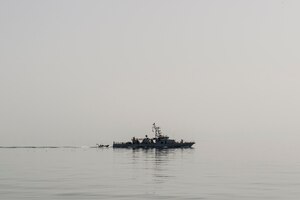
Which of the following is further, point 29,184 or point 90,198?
point 29,184

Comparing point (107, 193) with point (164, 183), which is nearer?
point (107, 193)

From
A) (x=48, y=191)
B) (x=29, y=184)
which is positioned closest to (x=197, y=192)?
(x=48, y=191)

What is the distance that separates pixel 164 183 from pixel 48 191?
621 inches

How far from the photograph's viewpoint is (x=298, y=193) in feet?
172

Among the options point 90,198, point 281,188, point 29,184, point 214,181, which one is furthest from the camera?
point 214,181

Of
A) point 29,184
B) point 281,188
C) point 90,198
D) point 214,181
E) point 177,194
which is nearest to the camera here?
point 90,198

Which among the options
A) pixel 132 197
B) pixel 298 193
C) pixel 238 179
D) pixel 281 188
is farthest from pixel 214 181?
pixel 132 197

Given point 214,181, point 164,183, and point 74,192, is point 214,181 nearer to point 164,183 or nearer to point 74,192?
point 164,183

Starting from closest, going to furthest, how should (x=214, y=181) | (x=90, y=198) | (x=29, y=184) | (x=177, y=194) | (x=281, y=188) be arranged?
1. (x=90, y=198)
2. (x=177, y=194)
3. (x=281, y=188)
4. (x=29, y=184)
5. (x=214, y=181)

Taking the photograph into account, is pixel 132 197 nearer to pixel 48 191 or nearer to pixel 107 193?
pixel 107 193

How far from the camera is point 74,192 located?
173 feet

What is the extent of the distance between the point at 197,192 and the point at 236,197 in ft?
16.9

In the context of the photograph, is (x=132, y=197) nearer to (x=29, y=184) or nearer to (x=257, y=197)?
(x=257, y=197)

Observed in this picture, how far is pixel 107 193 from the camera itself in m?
52.2
